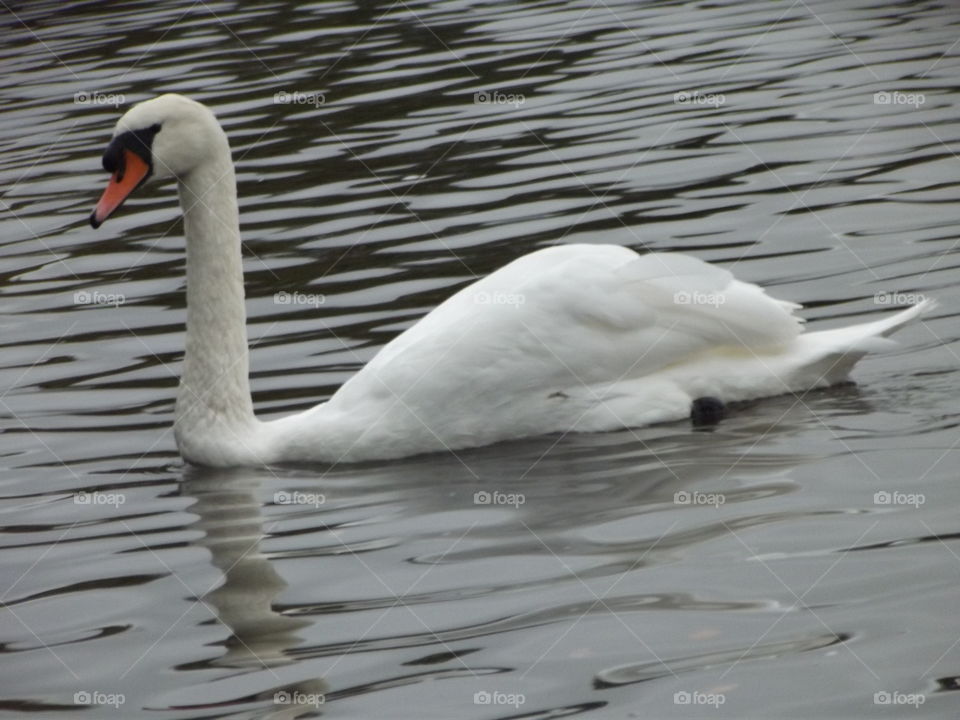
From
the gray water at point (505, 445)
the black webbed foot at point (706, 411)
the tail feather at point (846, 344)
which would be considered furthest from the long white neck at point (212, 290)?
the tail feather at point (846, 344)

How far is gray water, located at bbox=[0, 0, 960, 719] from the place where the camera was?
4805mm

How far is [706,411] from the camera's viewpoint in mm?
6938

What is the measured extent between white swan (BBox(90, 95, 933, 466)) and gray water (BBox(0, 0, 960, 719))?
13cm

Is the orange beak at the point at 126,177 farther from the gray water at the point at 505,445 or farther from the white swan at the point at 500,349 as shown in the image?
the gray water at the point at 505,445

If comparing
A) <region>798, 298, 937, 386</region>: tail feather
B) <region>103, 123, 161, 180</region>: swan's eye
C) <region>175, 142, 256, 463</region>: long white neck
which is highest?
<region>103, 123, 161, 180</region>: swan's eye

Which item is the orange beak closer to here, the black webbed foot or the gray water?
the gray water

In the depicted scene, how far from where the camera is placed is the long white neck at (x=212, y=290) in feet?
23.4

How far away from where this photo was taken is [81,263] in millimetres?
10680

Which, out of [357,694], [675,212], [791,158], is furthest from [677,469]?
[791,158]

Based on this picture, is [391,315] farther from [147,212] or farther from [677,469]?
[147,212]

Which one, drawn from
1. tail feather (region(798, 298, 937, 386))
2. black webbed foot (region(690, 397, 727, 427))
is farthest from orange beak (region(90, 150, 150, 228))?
tail feather (region(798, 298, 937, 386))

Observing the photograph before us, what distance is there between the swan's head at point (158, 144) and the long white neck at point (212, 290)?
0.19 feet

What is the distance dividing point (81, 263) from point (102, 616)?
17.7ft

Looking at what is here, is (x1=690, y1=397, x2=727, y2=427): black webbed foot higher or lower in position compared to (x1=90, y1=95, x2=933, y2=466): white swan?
lower
